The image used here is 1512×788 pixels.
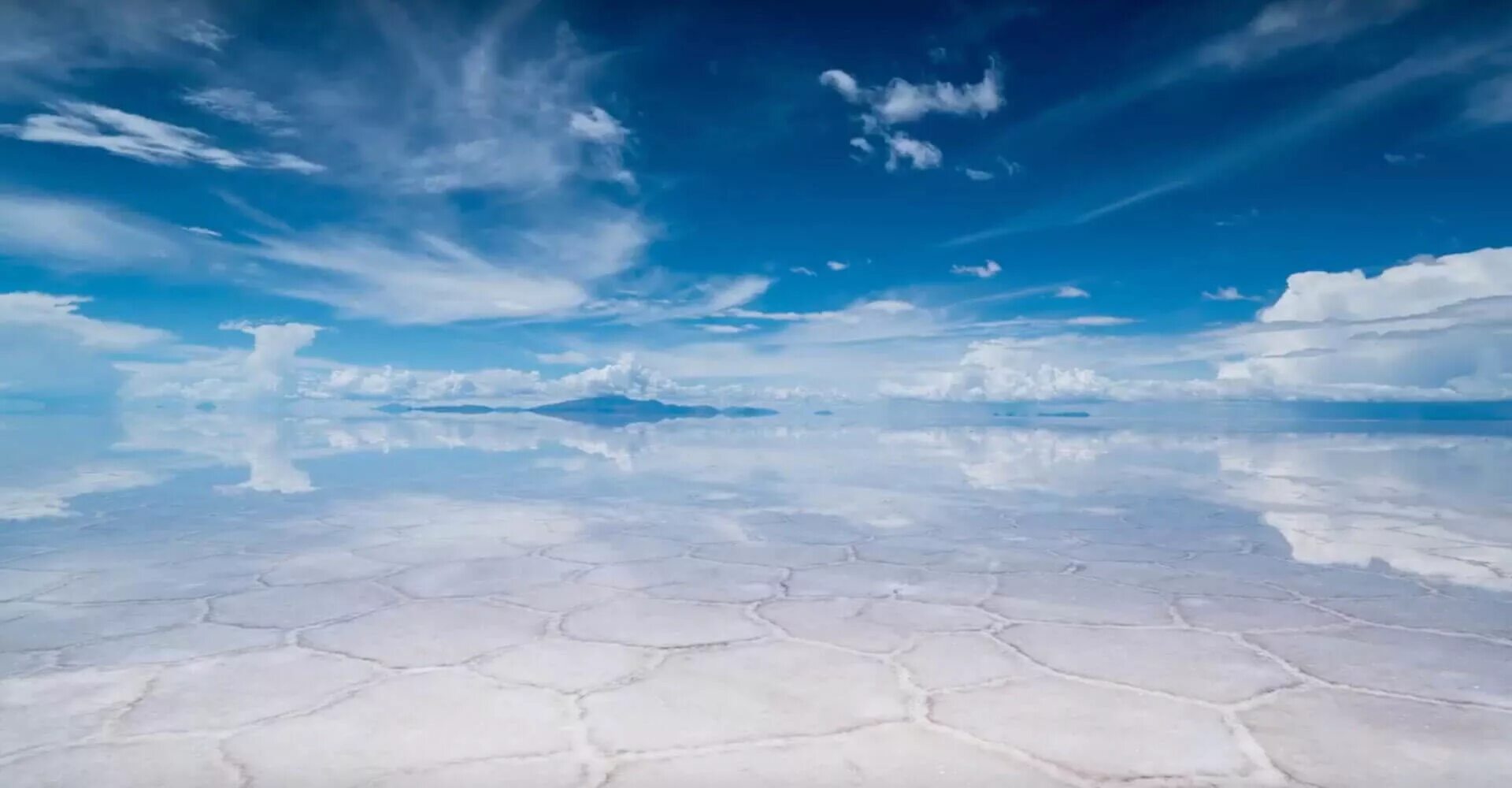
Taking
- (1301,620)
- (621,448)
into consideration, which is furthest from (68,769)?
(621,448)

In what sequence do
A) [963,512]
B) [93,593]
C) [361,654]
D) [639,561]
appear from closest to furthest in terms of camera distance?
[361,654]
[93,593]
[639,561]
[963,512]

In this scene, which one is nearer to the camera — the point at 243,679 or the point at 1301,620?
the point at 243,679

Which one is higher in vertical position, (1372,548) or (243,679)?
(1372,548)

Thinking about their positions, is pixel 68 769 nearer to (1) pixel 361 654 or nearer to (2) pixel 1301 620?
(1) pixel 361 654

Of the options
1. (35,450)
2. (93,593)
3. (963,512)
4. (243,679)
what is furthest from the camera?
(35,450)

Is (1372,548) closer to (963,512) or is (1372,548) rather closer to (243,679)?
(963,512)

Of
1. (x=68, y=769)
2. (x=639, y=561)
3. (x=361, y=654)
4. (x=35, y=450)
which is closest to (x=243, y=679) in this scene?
(x=361, y=654)
